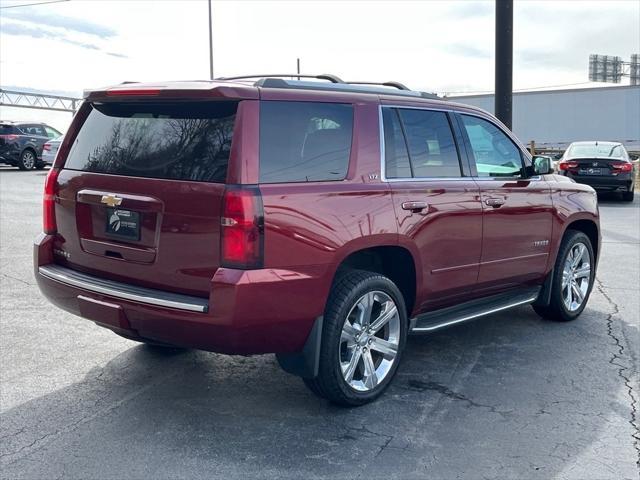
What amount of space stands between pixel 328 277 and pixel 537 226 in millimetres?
2512

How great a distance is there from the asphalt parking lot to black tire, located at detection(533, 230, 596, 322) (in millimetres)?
152

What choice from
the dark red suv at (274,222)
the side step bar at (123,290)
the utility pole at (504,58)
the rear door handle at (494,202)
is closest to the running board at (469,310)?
the dark red suv at (274,222)

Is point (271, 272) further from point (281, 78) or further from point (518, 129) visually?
point (518, 129)

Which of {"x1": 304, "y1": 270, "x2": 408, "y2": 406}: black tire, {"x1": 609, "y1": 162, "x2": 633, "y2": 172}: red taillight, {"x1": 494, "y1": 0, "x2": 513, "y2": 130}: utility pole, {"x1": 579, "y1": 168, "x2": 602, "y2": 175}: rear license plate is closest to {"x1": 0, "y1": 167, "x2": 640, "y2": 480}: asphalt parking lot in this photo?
{"x1": 304, "y1": 270, "x2": 408, "y2": 406}: black tire

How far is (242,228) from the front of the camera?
372cm

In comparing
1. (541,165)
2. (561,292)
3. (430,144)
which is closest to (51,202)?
(430,144)

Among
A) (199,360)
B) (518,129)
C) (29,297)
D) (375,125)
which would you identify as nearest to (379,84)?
(375,125)

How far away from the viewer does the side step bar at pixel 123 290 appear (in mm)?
3826

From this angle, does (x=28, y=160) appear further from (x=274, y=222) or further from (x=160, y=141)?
(x=274, y=222)

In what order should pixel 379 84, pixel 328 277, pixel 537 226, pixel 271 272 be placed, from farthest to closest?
pixel 537 226 < pixel 379 84 < pixel 328 277 < pixel 271 272

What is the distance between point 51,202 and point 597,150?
52.1 ft

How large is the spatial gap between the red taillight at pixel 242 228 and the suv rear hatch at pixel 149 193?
49mm

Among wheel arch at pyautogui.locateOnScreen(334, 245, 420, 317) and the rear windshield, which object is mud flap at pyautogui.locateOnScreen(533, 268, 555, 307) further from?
the rear windshield

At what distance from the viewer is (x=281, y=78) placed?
4246 millimetres
